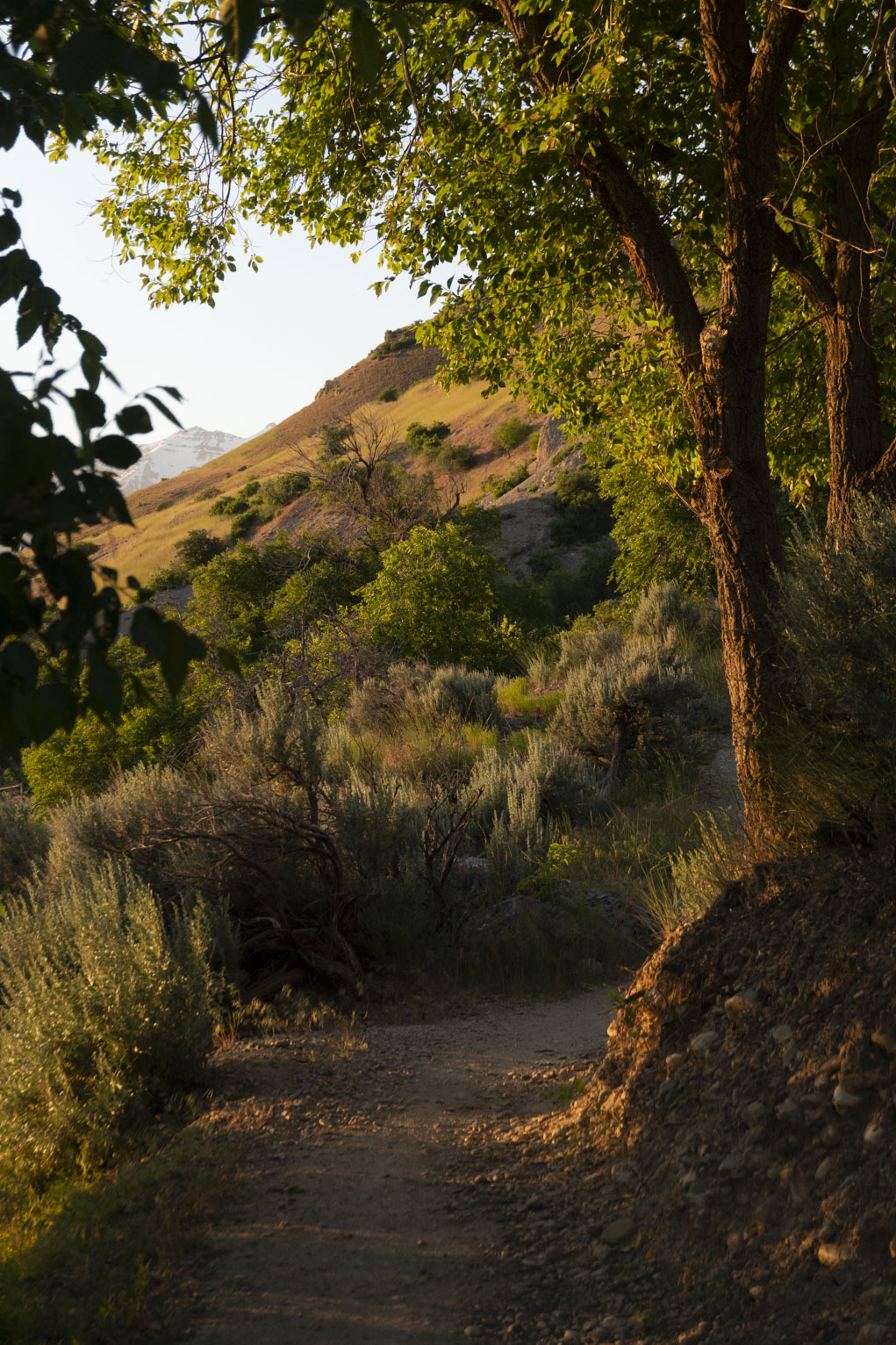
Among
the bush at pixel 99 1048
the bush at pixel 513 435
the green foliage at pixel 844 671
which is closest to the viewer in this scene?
the green foliage at pixel 844 671

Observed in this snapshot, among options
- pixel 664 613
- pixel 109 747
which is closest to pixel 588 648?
pixel 664 613

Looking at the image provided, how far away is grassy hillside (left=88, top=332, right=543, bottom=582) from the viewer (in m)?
51.3

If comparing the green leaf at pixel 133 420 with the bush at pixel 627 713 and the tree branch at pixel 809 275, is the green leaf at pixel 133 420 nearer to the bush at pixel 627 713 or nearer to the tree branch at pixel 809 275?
the tree branch at pixel 809 275

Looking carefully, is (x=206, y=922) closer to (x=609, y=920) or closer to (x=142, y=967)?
(x=142, y=967)

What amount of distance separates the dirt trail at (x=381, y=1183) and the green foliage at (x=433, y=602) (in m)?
10.5

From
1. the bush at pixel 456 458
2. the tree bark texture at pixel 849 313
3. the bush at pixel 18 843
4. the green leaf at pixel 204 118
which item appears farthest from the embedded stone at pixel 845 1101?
the bush at pixel 456 458

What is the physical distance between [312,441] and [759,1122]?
61.3 m

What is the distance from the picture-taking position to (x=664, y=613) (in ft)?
59.0

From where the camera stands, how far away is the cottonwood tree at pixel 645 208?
4688mm

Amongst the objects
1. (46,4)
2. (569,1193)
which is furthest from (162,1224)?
(46,4)

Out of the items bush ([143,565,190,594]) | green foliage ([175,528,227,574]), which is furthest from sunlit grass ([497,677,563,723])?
green foliage ([175,528,227,574])

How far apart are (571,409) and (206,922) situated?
4730mm

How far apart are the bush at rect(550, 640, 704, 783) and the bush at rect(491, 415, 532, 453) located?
1569 inches

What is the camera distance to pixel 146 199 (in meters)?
6.66
